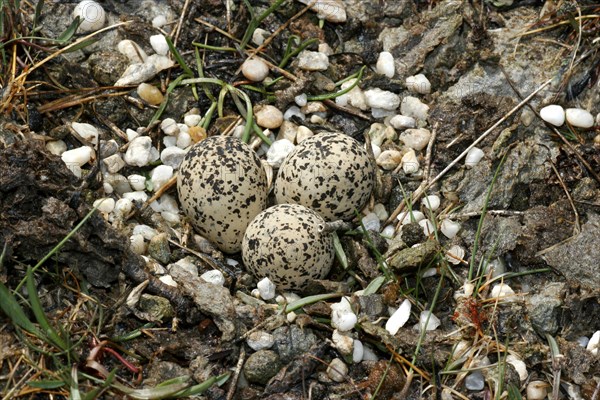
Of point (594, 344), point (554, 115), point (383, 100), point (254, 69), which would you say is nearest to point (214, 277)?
point (254, 69)

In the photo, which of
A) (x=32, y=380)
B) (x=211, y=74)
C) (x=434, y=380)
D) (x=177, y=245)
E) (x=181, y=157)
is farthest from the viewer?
(x=211, y=74)

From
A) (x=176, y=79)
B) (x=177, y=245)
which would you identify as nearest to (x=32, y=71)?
(x=176, y=79)

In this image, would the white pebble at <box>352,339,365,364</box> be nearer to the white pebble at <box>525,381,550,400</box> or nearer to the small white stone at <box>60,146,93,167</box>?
the white pebble at <box>525,381,550,400</box>

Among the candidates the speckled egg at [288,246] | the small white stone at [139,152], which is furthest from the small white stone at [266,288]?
the small white stone at [139,152]

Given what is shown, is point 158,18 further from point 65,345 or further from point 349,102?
point 65,345

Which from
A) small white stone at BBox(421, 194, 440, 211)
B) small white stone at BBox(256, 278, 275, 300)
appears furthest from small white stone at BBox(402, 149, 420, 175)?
small white stone at BBox(256, 278, 275, 300)
